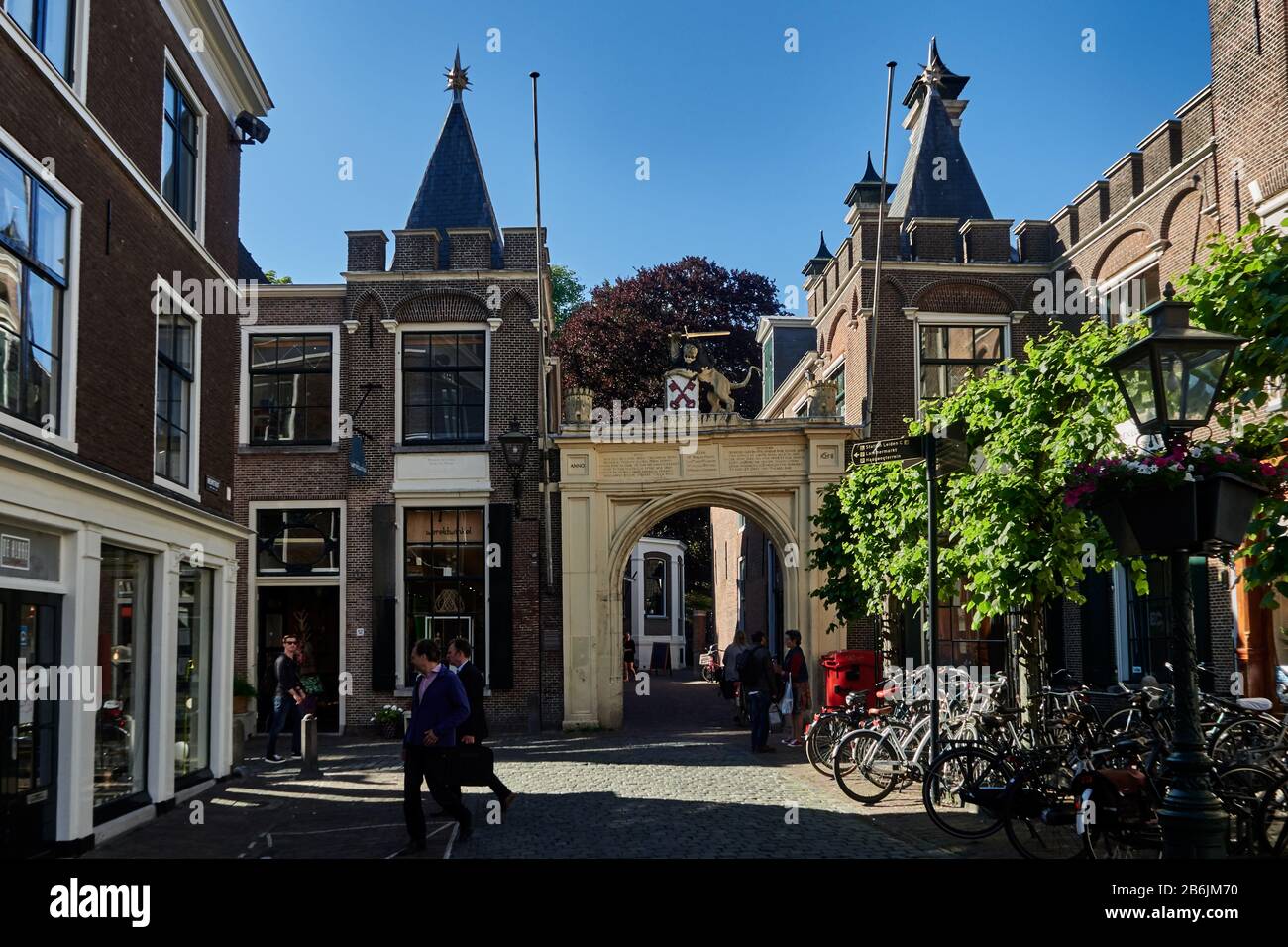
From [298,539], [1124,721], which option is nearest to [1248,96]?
[1124,721]

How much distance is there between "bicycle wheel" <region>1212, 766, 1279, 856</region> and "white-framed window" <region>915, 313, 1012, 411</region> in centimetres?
1414

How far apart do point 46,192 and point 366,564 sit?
12.4 metres

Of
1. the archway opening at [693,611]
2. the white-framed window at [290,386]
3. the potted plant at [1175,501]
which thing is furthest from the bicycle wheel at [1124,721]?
the white-framed window at [290,386]

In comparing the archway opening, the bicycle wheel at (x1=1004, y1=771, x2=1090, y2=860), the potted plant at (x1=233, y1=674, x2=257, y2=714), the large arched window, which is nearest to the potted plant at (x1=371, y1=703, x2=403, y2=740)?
the archway opening

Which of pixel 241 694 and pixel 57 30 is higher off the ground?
pixel 57 30

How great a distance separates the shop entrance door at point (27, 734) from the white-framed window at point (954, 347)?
52.9ft

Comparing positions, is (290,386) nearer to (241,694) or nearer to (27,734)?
(241,694)

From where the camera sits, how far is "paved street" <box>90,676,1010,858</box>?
9539 mm

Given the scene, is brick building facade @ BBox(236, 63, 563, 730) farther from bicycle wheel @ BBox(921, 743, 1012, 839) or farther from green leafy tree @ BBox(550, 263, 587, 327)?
green leafy tree @ BBox(550, 263, 587, 327)

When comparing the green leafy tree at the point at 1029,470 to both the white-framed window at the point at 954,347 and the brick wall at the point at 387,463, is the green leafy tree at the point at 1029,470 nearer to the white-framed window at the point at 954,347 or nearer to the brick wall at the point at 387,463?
the white-framed window at the point at 954,347

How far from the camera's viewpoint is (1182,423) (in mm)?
6586

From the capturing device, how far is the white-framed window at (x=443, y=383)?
21938mm

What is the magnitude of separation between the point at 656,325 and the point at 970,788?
83.4 ft
